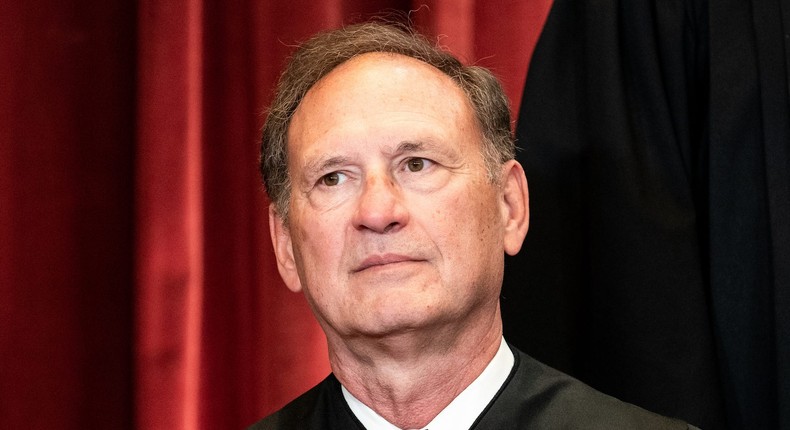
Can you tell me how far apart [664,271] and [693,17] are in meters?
0.46

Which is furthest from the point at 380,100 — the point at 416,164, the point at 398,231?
the point at 398,231

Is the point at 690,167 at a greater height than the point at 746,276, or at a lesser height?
greater

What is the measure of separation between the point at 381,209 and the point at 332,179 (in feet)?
0.47

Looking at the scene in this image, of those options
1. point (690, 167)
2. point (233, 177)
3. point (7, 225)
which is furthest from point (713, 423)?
point (7, 225)

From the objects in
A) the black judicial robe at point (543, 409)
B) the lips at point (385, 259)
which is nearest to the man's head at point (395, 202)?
the lips at point (385, 259)

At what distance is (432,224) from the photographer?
1.44 meters

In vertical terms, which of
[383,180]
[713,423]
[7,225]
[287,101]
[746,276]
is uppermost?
[287,101]

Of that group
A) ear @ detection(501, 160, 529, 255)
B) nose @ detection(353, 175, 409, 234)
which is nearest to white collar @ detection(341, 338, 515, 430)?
ear @ detection(501, 160, 529, 255)

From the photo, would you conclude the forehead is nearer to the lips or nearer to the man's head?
the man's head

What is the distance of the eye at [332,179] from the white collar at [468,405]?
35cm

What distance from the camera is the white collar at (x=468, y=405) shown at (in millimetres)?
1527

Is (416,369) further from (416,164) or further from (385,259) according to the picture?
(416,164)

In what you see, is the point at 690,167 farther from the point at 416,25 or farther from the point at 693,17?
the point at 416,25

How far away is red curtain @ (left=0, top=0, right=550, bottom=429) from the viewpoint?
76.2 inches
